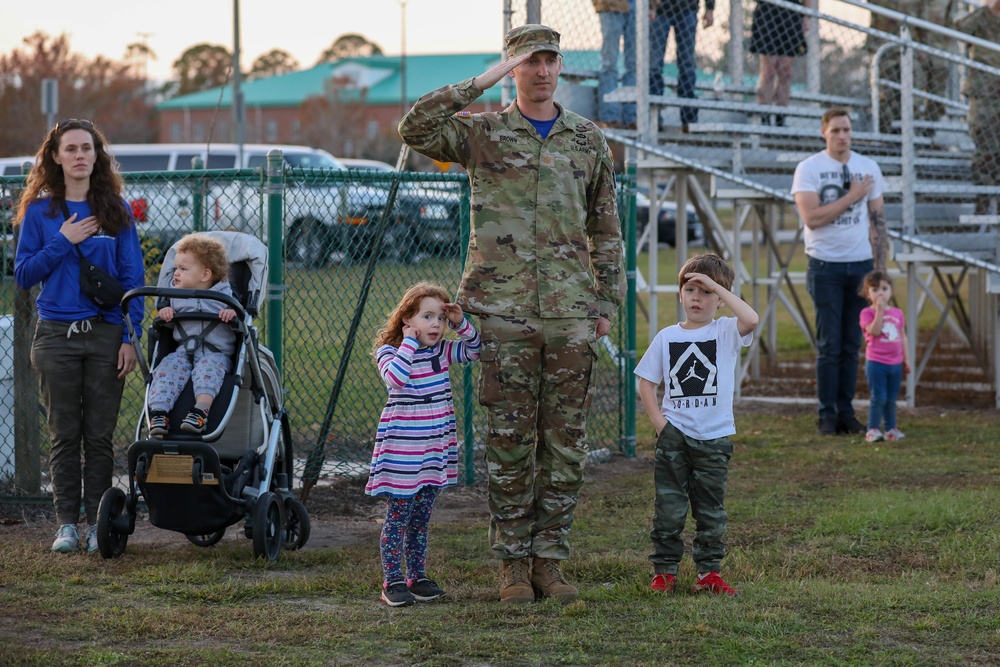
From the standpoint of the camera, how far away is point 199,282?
578cm

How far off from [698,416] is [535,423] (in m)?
0.63

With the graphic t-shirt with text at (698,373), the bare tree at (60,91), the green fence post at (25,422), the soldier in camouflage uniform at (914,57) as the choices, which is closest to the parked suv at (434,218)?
the green fence post at (25,422)

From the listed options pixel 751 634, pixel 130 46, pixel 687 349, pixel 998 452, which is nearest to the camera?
pixel 751 634

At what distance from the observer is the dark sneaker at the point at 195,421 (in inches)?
216

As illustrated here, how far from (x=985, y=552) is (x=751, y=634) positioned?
1796mm

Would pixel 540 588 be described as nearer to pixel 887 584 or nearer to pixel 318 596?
pixel 318 596

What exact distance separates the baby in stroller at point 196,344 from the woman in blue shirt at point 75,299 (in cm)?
36

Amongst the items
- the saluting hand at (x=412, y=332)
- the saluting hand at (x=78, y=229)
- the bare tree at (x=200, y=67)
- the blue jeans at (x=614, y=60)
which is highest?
the bare tree at (x=200, y=67)

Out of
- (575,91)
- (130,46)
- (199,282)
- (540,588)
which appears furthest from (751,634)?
(130,46)

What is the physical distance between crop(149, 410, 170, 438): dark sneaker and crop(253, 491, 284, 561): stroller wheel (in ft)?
1.65

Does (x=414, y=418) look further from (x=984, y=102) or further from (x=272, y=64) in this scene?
(x=272, y=64)

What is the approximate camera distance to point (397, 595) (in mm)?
4980

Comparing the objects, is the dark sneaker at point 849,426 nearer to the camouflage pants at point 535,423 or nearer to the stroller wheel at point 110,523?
the camouflage pants at point 535,423

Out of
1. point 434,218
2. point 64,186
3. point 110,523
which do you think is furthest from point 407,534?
point 434,218
